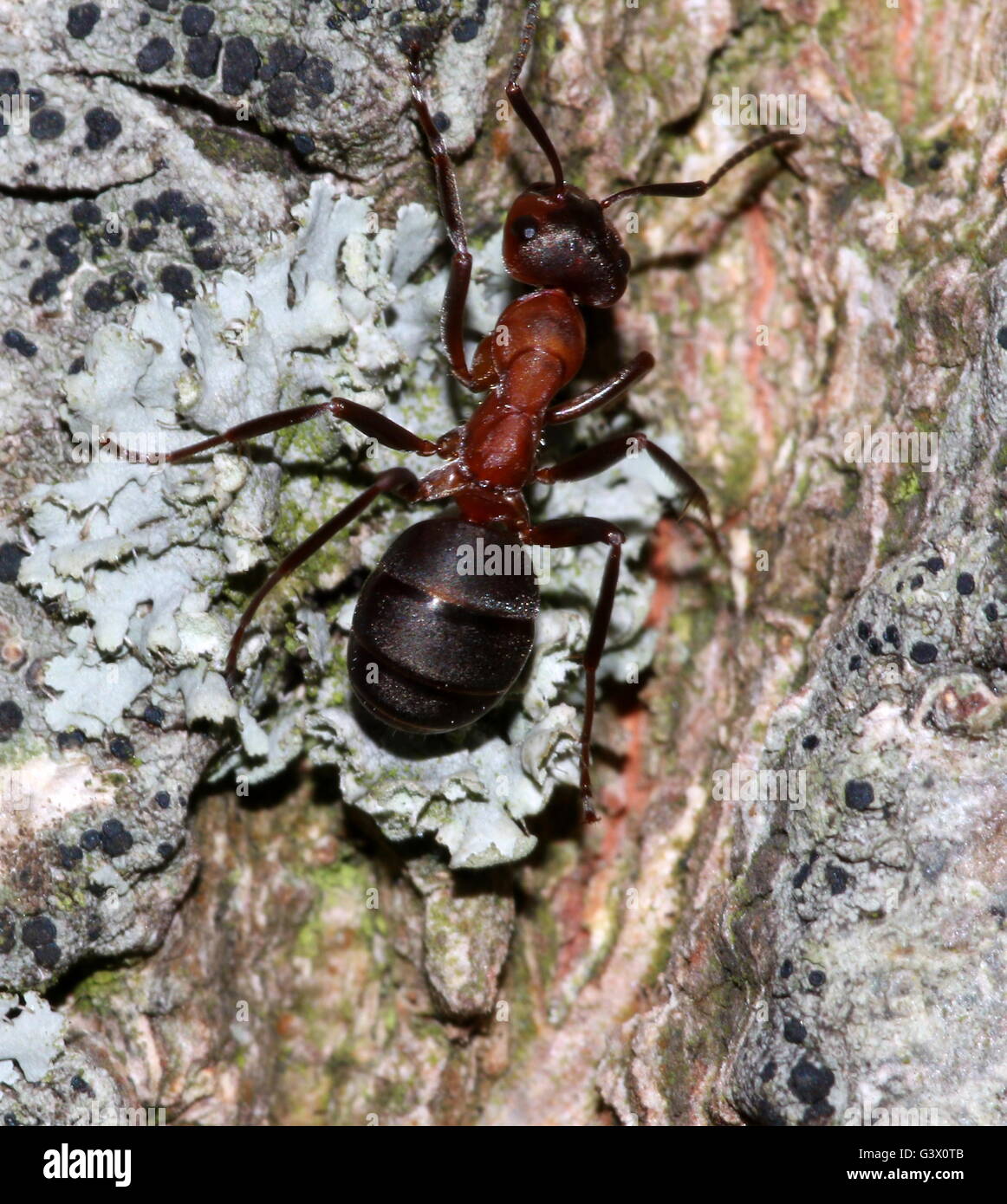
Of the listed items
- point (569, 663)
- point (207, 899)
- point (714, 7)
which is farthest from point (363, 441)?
point (714, 7)

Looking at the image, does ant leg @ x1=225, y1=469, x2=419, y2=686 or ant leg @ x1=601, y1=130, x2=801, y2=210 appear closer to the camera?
ant leg @ x1=225, y1=469, x2=419, y2=686

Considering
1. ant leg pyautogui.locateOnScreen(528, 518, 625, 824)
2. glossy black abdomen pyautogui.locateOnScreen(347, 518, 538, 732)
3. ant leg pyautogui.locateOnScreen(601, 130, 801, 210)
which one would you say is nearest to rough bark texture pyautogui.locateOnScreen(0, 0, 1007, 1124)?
ant leg pyautogui.locateOnScreen(601, 130, 801, 210)

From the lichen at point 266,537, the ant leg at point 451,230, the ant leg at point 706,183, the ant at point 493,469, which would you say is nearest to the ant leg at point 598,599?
the ant at point 493,469

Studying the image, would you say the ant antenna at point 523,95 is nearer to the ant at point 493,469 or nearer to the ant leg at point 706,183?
the ant at point 493,469

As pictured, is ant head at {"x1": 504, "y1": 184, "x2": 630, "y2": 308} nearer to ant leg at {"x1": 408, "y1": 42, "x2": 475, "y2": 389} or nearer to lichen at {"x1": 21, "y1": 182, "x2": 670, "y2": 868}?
ant leg at {"x1": 408, "y1": 42, "x2": 475, "y2": 389}

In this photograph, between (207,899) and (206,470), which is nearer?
(206,470)

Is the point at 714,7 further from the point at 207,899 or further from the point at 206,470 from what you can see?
the point at 207,899

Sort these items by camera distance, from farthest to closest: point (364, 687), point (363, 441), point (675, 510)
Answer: point (675, 510)
point (363, 441)
point (364, 687)

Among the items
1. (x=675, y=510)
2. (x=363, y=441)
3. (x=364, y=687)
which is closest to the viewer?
(x=364, y=687)
